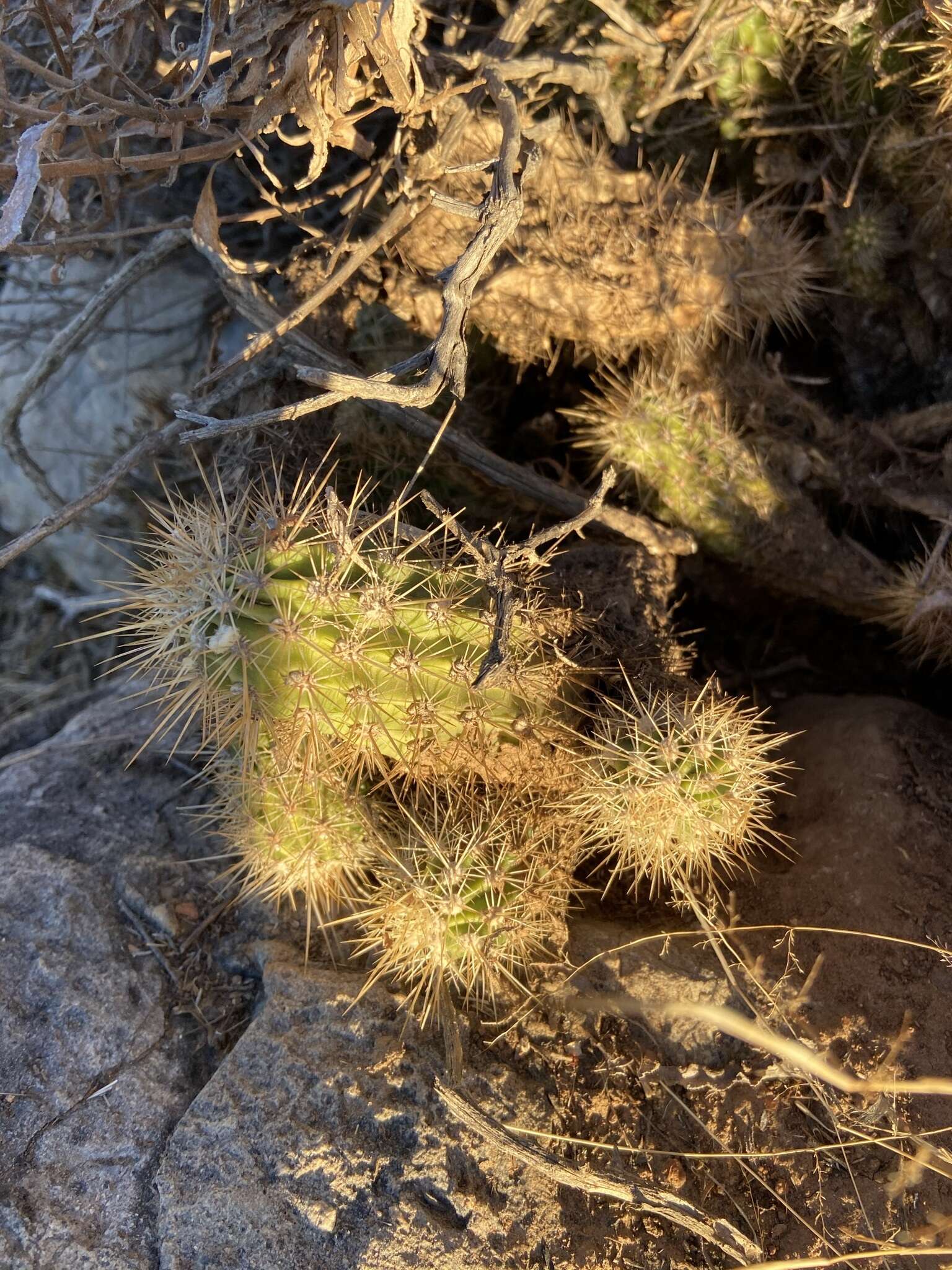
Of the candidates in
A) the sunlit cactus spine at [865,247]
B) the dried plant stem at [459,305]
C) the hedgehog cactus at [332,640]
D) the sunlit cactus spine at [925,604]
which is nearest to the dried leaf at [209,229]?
the dried plant stem at [459,305]

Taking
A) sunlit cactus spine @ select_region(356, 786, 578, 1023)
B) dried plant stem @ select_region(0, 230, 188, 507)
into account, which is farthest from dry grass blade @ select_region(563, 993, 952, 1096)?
dried plant stem @ select_region(0, 230, 188, 507)

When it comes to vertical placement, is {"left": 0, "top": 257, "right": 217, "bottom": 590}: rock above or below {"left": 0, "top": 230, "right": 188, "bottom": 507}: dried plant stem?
below

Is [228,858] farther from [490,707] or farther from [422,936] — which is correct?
[490,707]

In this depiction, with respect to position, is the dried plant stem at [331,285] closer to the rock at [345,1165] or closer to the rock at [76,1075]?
the rock at [76,1075]

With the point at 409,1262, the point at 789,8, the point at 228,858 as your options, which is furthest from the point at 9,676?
the point at 789,8

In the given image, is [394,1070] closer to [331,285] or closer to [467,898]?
[467,898]

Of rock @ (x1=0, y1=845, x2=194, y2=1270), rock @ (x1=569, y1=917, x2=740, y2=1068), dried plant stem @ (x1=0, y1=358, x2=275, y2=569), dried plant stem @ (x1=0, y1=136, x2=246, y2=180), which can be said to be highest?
dried plant stem @ (x1=0, y1=136, x2=246, y2=180)

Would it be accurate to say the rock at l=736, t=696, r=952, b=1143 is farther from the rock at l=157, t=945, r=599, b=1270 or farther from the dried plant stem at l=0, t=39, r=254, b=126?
the dried plant stem at l=0, t=39, r=254, b=126
